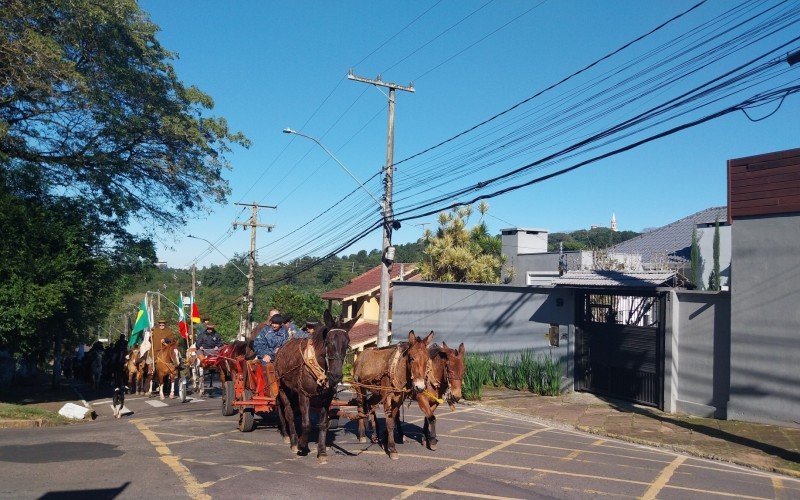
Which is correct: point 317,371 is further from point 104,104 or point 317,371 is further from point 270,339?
point 104,104

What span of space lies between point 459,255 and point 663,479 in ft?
81.0

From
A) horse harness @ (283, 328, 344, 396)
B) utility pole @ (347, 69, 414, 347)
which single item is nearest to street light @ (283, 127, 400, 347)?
utility pole @ (347, 69, 414, 347)

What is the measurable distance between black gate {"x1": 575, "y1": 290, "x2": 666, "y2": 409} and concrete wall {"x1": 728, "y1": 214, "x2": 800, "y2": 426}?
2073 millimetres

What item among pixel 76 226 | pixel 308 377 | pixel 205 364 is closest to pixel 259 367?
pixel 308 377

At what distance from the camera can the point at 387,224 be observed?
22.3m

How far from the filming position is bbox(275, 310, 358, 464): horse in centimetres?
978

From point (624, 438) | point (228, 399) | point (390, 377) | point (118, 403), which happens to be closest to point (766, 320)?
point (624, 438)

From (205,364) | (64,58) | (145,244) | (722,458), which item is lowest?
(722,458)

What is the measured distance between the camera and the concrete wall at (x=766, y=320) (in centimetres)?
1439

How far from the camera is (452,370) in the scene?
35.8ft

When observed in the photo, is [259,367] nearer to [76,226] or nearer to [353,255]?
[76,226]

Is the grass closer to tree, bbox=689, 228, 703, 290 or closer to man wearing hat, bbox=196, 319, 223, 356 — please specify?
man wearing hat, bbox=196, 319, 223, 356

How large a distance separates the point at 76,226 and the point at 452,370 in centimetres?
1207

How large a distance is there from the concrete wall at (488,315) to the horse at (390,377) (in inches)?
393
